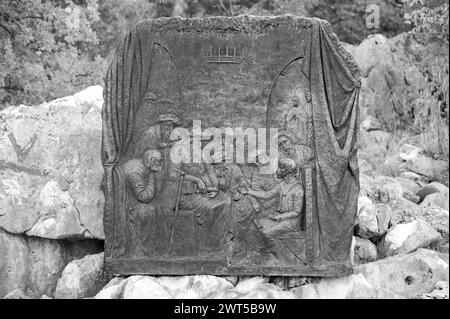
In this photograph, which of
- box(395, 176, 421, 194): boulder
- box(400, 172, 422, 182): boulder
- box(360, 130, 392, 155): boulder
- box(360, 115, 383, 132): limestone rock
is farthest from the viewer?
box(360, 115, 383, 132): limestone rock

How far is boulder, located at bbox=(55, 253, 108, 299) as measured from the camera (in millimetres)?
9312

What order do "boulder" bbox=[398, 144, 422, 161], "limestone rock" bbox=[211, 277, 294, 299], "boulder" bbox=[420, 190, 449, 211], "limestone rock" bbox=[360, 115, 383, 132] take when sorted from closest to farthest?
"limestone rock" bbox=[211, 277, 294, 299] < "boulder" bbox=[420, 190, 449, 211] < "boulder" bbox=[398, 144, 422, 161] < "limestone rock" bbox=[360, 115, 383, 132]

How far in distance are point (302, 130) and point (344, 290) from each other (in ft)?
4.99

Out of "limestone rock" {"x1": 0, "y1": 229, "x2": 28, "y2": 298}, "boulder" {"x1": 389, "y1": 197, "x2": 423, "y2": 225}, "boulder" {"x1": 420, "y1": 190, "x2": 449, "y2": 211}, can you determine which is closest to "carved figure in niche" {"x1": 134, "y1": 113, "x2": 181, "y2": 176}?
"limestone rock" {"x1": 0, "y1": 229, "x2": 28, "y2": 298}

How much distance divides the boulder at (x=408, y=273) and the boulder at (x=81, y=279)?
8.07 feet

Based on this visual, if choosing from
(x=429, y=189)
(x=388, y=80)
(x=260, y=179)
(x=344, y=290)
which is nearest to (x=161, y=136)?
(x=260, y=179)

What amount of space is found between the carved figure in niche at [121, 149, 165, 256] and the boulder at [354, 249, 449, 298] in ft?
6.34

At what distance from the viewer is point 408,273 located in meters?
9.31

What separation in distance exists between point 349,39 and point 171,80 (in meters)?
10.3

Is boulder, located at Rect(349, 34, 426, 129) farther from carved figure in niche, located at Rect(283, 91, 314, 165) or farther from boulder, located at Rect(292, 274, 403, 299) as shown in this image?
boulder, located at Rect(292, 274, 403, 299)

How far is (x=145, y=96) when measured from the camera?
922 cm

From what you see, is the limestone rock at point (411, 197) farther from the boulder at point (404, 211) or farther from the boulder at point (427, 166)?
the boulder at point (427, 166)

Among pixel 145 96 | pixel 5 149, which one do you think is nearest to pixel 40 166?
pixel 5 149
